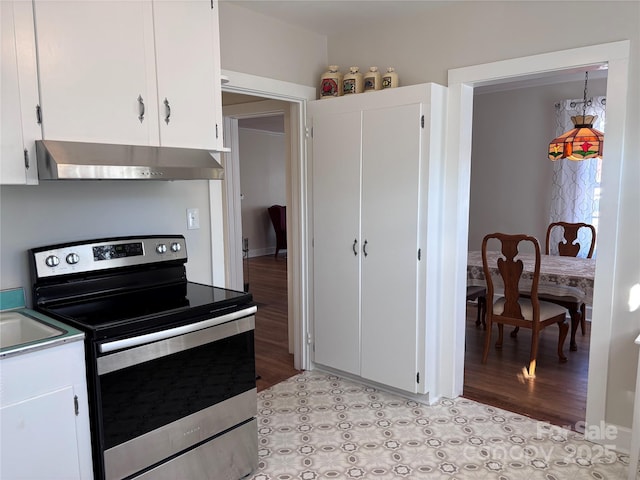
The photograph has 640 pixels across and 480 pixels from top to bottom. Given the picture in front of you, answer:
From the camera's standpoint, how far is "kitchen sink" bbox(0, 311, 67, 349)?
1.84 meters

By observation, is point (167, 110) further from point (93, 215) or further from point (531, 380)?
point (531, 380)

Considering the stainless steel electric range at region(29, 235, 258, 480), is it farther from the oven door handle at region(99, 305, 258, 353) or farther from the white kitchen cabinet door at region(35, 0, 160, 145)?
the white kitchen cabinet door at region(35, 0, 160, 145)

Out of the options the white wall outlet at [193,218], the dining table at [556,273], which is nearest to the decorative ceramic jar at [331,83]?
the white wall outlet at [193,218]

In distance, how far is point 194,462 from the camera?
2074mm

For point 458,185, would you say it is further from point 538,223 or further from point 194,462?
point 538,223

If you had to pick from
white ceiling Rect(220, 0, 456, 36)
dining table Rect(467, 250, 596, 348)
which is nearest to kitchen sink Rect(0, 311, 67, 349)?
white ceiling Rect(220, 0, 456, 36)

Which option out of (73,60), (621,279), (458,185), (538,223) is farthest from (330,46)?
(538,223)

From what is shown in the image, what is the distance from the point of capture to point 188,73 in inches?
88.8

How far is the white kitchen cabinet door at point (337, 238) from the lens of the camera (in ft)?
10.4

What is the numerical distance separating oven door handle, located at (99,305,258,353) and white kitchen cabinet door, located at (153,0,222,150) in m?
0.81

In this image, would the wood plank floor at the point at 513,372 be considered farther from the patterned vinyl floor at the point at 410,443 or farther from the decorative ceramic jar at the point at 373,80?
the decorative ceramic jar at the point at 373,80

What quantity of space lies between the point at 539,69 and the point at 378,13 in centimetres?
104

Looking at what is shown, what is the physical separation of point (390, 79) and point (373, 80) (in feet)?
0.43

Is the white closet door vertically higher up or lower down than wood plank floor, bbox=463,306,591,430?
higher up
